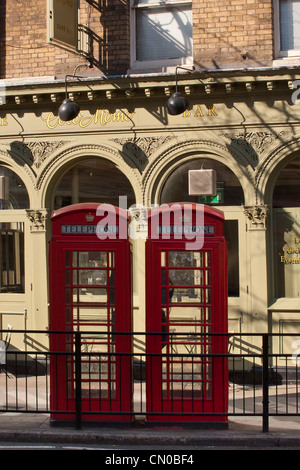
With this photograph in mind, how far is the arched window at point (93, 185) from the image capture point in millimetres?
12586

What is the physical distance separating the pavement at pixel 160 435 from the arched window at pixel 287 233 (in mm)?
3566

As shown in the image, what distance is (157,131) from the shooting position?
481 inches

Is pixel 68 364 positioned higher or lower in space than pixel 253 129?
lower

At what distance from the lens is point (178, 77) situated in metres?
11.8

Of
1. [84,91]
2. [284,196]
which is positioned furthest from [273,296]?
[84,91]

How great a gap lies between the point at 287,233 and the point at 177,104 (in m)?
2.94

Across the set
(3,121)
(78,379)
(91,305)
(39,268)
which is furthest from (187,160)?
(78,379)

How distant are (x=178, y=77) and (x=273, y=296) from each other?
4.14 m

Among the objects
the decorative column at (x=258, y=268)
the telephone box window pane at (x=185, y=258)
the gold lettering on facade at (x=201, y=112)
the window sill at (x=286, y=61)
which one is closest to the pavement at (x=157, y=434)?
the telephone box window pane at (x=185, y=258)

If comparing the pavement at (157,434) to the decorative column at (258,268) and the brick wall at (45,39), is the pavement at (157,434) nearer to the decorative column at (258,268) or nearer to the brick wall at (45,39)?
the decorative column at (258,268)

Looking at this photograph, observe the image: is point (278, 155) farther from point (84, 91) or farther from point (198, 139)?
point (84, 91)

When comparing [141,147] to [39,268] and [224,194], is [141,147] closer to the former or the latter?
[224,194]

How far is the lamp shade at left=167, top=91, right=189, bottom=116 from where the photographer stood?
449 inches

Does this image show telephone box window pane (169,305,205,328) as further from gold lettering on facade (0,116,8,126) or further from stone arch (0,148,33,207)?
gold lettering on facade (0,116,8,126)
